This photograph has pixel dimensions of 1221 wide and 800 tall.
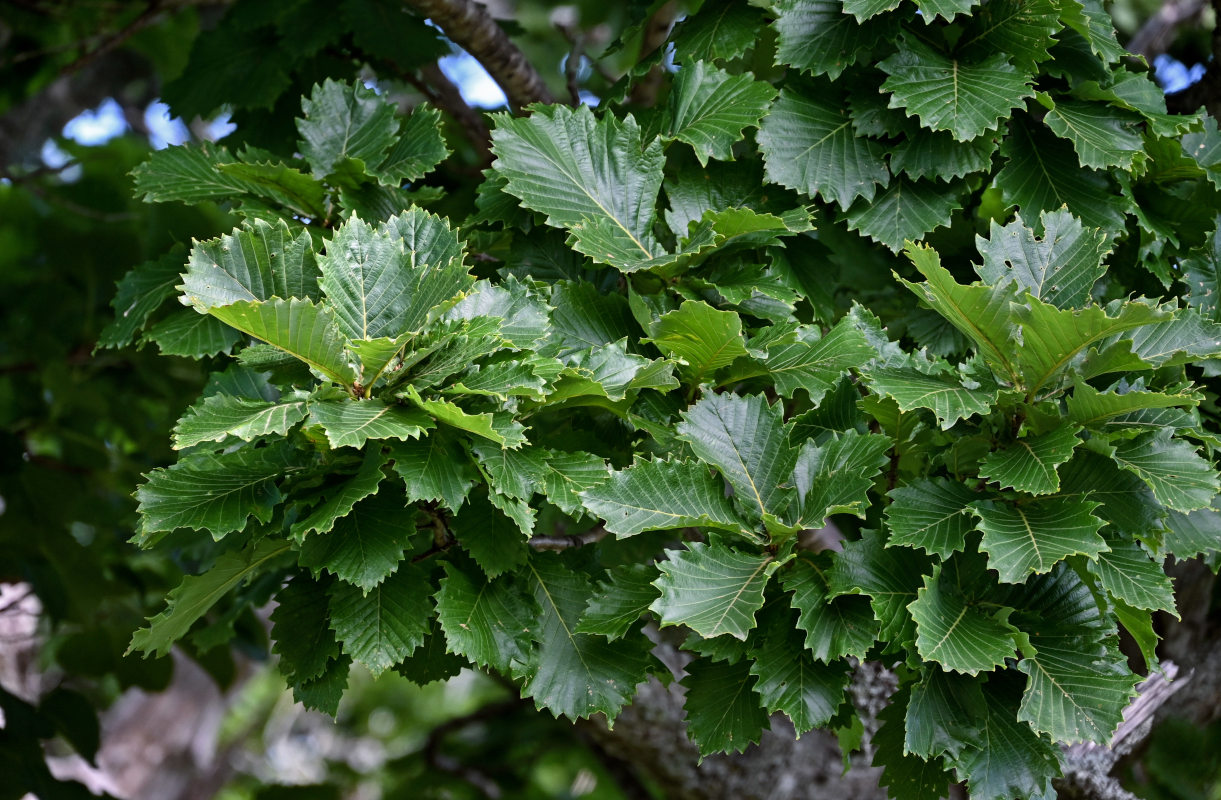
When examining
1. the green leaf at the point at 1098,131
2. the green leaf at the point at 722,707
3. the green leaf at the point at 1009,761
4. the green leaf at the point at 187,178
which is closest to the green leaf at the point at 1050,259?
the green leaf at the point at 1098,131

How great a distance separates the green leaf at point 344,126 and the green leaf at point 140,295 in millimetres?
308

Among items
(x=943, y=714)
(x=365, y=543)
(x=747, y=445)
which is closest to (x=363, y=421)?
(x=365, y=543)

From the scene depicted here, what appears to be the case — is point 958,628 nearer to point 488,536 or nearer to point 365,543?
point 488,536

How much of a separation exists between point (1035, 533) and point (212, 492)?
40.5 inches

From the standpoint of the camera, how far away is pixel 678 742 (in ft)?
8.44

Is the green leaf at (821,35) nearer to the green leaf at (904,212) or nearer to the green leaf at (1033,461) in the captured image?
the green leaf at (904,212)

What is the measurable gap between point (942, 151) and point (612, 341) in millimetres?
637

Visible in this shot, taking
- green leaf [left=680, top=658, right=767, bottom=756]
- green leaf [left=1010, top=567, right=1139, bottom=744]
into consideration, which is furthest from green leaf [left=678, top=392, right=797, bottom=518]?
green leaf [left=1010, top=567, right=1139, bottom=744]

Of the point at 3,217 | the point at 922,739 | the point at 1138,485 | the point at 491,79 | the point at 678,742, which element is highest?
the point at 491,79

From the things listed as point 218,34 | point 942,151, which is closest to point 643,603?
point 942,151

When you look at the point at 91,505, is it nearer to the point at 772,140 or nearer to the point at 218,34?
the point at 218,34

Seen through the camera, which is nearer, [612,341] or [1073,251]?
[1073,251]

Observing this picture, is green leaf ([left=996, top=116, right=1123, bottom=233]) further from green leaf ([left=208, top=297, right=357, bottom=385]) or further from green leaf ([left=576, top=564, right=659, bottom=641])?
green leaf ([left=208, top=297, right=357, bottom=385])

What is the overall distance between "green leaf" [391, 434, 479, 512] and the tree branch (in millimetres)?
1043
